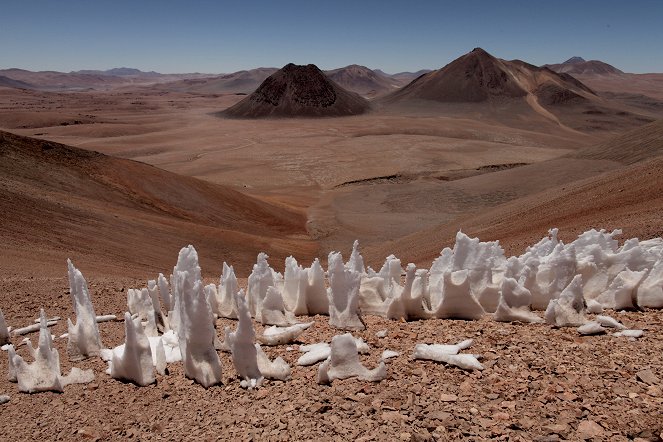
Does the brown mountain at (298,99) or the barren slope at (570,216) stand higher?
the brown mountain at (298,99)

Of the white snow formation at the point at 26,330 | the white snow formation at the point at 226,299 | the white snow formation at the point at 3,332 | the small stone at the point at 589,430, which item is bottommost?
the white snow formation at the point at 26,330

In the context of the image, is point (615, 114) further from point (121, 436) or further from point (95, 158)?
point (121, 436)

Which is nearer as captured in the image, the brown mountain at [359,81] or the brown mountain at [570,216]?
the brown mountain at [570,216]

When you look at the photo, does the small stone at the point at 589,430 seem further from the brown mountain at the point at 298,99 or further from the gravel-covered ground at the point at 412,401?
the brown mountain at the point at 298,99

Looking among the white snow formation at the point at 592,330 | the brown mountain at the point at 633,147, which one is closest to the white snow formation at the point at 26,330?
the white snow formation at the point at 592,330

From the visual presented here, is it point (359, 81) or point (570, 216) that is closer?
→ point (570, 216)

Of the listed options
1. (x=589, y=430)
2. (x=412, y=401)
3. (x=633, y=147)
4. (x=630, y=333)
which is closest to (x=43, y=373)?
(x=412, y=401)

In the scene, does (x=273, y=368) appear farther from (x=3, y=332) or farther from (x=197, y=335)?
(x=3, y=332)

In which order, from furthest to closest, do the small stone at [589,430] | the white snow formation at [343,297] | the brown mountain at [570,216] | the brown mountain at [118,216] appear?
the brown mountain at [118,216] < the brown mountain at [570,216] < the white snow formation at [343,297] < the small stone at [589,430]
